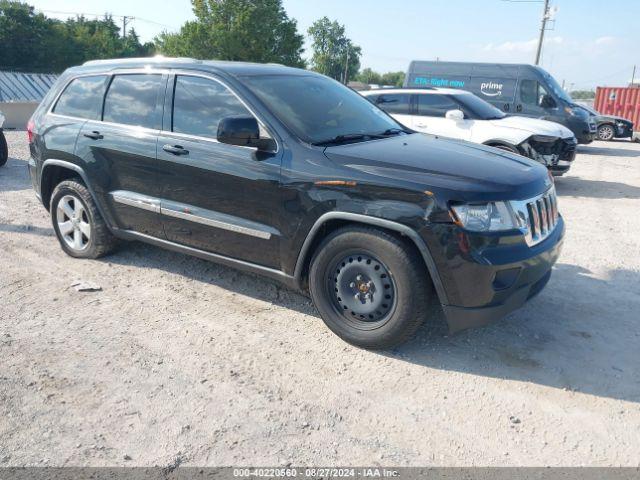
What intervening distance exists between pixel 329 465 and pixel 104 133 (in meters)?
3.48

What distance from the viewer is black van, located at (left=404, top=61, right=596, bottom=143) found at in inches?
540

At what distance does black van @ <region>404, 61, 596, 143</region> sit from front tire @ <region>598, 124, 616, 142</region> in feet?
21.6

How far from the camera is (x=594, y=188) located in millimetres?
10023

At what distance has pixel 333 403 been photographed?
3.18m

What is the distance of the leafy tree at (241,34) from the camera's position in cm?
4397

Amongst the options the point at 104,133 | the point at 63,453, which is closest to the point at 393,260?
the point at 63,453

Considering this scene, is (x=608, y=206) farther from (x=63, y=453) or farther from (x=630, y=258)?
(x=63, y=453)

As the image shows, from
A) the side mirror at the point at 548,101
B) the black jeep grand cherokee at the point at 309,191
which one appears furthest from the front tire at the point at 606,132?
the black jeep grand cherokee at the point at 309,191

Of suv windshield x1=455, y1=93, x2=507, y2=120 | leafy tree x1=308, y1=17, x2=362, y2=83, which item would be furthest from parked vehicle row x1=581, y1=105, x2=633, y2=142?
leafy tree x1=308, y1=17, x2=362, y2=83

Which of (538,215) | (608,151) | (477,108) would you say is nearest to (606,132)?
(608,151)

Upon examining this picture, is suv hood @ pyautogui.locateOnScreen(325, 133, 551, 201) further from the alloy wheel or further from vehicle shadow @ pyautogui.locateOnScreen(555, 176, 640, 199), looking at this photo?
vehicle shadow @ pyautogui.locateOnScreen(555, 176, 640, 199)

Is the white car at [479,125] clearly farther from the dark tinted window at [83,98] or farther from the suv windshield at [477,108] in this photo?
the dark tinted window at [83,98]

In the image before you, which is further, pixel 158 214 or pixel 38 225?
pixel 38 225

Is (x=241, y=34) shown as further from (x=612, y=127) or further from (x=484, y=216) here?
(x=484, y=216)
